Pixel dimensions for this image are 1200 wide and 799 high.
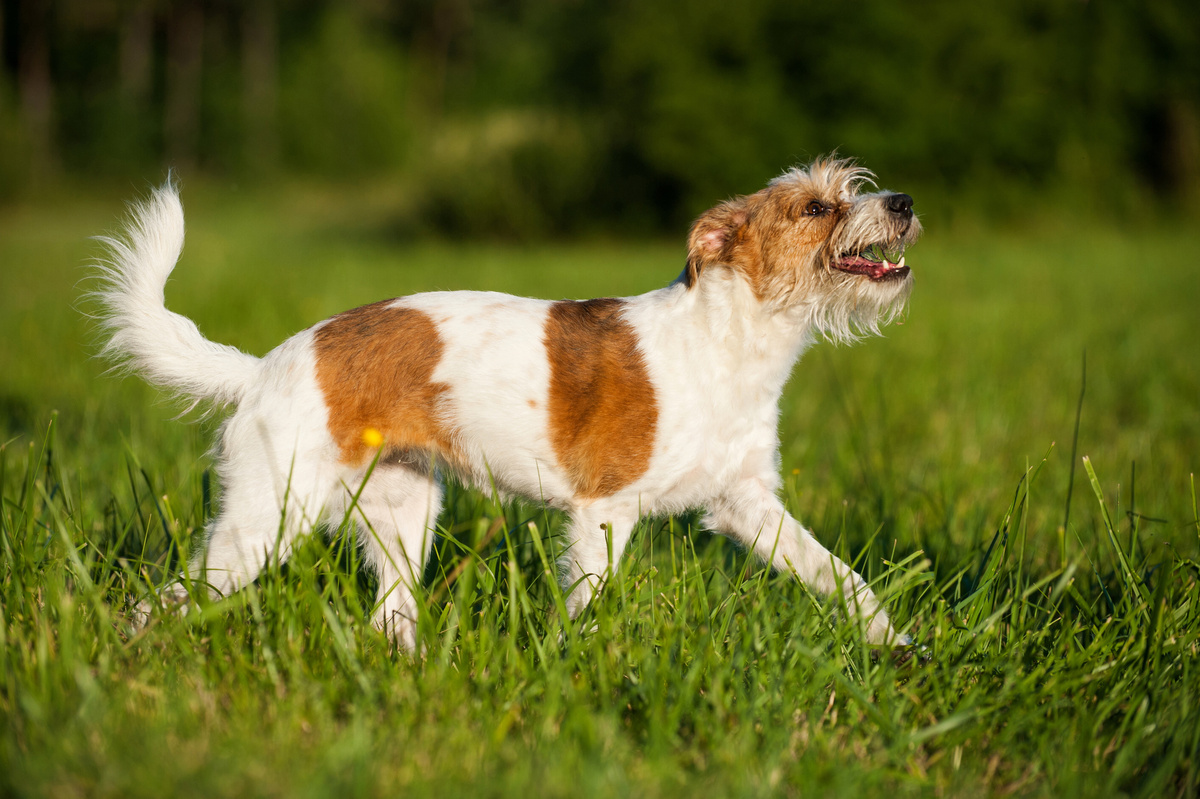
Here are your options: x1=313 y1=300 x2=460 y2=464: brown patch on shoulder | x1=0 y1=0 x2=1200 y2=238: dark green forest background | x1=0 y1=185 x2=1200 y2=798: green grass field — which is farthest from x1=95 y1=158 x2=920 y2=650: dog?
x1=0 y1=0 x2=1200 y2=238: dark green forest background

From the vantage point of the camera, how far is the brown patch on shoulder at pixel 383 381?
9.34ft

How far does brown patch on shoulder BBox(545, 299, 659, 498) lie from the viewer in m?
2.98

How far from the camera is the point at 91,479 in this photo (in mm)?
4207

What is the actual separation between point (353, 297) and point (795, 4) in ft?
44.3

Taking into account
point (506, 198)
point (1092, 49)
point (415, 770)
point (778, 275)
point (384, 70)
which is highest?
point (384, 70)

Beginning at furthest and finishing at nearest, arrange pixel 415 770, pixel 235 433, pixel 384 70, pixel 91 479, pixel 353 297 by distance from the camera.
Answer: pixel 384 70 → pixel 353 297 → pixel 91 479 → pixel 235 433 → pixel 415 770

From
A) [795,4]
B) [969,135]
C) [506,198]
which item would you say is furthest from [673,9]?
[969,135]

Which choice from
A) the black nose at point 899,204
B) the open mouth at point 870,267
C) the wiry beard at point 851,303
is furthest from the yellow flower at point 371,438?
the black nose at point 899,204

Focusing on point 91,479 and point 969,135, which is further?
point 969,135

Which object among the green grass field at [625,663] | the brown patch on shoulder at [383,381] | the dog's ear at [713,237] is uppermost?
the dog's ear at [713,237]

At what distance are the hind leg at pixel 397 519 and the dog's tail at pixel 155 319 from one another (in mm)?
550

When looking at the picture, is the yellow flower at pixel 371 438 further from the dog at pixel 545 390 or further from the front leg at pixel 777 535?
the front leg at pixel 777 535

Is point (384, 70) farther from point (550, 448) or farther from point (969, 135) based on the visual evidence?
point (550, 448)

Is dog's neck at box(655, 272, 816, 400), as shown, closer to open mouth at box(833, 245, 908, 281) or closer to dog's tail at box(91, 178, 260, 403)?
open mouth at box(833, 245, 908, 281)
